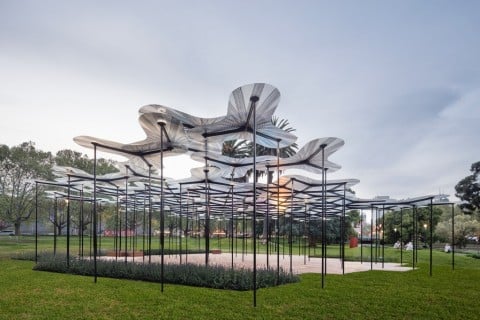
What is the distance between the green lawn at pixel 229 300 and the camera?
324 inches

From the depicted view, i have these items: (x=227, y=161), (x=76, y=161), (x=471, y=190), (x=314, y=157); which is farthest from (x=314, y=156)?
(x=76, y=161)

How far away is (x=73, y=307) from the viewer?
29.1ft

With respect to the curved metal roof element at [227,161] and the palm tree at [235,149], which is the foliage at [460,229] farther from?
the curved metal roof element at [227,161]

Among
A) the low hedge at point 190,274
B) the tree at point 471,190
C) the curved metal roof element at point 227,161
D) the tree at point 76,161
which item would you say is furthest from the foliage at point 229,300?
the tree at point 76,161

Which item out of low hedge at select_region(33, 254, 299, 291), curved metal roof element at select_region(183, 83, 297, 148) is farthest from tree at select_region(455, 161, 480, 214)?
curved metal roof element at select_region(183, 83, 297, 148)

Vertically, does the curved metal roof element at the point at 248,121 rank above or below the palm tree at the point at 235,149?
below

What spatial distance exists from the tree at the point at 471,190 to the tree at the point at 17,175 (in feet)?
168

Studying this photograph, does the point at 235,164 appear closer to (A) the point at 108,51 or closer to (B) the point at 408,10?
(A) the point at 108,51

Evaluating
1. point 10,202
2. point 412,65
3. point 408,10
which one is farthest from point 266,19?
point 10,202

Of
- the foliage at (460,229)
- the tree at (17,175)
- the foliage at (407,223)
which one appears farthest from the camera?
the foliage at (407,223)

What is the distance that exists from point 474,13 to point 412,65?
7196 mm

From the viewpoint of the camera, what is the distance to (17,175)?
43.6m

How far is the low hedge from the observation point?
11.7 metres

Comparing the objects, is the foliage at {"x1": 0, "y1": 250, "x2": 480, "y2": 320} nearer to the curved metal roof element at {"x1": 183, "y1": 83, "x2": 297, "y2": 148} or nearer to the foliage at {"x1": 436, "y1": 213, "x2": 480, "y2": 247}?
the curved metal roof element at {"x1": 183, "y1": 83, "x2": 297, "y2": 148}
